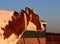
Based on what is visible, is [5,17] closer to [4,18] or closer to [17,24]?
[4,18]

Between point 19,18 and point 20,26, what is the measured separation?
0.25 ft

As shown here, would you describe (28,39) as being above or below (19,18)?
below

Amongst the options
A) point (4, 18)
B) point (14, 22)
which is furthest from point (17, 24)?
point (4, 18)

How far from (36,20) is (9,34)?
283 millimetres

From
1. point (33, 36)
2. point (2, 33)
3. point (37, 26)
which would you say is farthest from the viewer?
point (33, 36)

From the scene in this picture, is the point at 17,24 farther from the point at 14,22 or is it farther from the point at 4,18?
the point at 4,18

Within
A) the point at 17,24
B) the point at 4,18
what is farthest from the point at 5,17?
the point at 17,24

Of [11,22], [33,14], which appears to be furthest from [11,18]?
[33,14]

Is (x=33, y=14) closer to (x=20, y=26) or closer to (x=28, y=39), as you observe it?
(x=20, y=26)

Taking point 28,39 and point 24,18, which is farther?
point 28,39

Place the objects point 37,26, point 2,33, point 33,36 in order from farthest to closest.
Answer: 1. point 33,36
2. point 37,26
3. point 2,33

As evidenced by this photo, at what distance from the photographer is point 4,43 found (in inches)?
88.4

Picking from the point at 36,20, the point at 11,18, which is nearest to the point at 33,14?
the point at 36,20

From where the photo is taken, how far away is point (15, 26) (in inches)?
90.7
